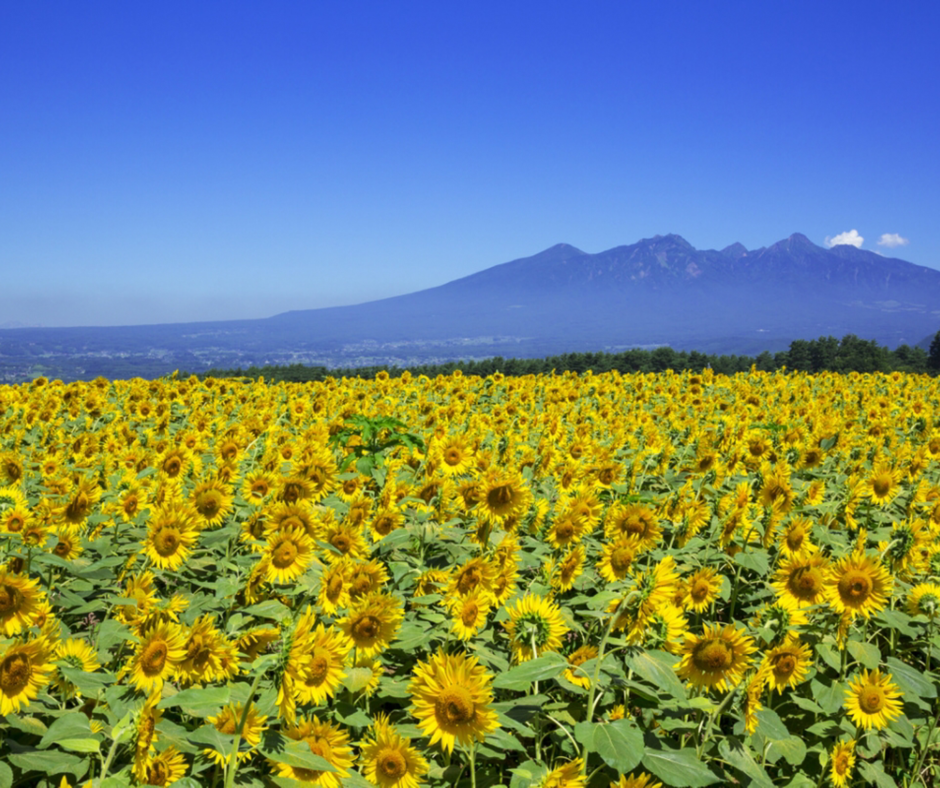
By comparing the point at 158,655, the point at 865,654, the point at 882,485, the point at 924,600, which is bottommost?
the point at 865,654

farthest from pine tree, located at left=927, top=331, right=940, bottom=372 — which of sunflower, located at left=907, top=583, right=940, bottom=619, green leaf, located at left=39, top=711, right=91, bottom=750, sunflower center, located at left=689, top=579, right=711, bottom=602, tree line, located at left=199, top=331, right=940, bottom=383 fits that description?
green leaf, located at left=39, top=711, right=91, bottom=750

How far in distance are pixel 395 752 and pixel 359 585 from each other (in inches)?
25.3

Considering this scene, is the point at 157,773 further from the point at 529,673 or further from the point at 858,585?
the point at 858,585

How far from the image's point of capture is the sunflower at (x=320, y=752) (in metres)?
1.85

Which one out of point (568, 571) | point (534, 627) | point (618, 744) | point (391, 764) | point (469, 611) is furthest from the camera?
point (568, 571)

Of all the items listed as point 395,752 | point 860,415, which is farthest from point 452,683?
point 860,415

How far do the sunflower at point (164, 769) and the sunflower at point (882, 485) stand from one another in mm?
4369

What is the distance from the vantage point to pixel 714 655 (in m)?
2.26

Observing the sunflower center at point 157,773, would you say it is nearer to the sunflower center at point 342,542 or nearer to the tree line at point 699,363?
the sunflower center at point 342,542

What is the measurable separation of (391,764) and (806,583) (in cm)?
186

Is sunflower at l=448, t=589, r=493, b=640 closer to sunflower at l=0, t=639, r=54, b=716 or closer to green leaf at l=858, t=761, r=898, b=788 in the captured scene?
sunflower at l=0, t=639, r=54, b=716

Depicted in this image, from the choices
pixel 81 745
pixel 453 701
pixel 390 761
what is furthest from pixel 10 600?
pixel 453 701

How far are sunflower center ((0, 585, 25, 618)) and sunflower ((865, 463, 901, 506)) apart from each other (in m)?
4.76

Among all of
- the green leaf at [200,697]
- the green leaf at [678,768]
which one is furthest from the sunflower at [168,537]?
the green leaf at [678,768]
